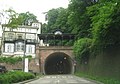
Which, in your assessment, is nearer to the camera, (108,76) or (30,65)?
(108,76)

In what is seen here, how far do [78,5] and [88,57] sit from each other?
8.42m

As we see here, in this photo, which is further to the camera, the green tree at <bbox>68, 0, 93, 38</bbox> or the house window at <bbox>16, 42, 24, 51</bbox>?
the house window at <bbox>16, 42, 24, 51</bbox>

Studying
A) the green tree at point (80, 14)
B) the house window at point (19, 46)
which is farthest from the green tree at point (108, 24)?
the house window at point (19, 46)

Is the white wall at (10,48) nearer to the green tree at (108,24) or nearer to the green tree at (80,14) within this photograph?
the green tree at (80,14)

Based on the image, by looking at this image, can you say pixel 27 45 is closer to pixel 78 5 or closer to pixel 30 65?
pixel 30 65

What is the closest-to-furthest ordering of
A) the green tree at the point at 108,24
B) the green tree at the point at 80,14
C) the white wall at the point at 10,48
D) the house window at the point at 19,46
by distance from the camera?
the green tree at the point at 108,24 → the green tree at the point at 80,14 → the house window at the point at 19,46 → the white wall at the point at 10,48

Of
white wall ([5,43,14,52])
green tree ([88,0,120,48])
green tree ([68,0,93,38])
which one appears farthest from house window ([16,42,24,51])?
green tree ([88,0,120,48])

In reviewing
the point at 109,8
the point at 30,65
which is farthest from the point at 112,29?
the point at 30,65

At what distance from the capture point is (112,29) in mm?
27750

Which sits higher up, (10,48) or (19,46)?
(19,46)

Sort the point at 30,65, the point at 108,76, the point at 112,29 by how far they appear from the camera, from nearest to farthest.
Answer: the point at 112,29 < the point at 108,76 < the point at 30,65

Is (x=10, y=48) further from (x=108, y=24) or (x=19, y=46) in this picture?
(x=108, y=24)

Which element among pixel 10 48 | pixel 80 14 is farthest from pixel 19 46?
pixel 80 14

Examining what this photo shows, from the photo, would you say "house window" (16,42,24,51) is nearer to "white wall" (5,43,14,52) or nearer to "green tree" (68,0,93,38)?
"white wall" (5,43,14,52)
